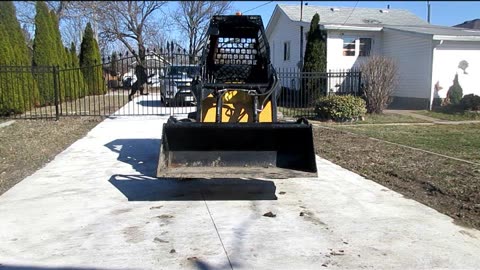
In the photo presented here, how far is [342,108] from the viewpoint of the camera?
49.5ft

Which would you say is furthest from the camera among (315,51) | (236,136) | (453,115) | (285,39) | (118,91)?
(285,39)

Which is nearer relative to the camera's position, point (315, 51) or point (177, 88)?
point (177, 88)

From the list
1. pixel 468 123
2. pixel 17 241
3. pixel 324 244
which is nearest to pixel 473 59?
pixel 468 123

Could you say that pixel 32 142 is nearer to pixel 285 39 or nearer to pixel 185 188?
pixel 185 188

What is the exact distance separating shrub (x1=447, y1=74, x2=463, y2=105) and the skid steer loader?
13783 millimetres

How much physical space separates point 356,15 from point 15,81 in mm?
18180

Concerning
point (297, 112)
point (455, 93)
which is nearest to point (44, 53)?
point (297, 112)

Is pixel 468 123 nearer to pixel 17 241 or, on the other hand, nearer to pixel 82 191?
pixel 82 191

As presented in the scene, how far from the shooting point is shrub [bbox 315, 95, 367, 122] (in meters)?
15.1

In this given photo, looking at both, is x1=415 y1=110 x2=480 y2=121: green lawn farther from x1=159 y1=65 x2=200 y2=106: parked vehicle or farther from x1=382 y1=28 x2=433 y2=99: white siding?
x1=159 y1=65 x2=200 y2=106: parked vehicle

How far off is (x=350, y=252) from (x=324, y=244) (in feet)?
0.98

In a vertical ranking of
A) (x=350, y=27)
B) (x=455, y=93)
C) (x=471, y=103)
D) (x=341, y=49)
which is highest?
(x=350, y=27)

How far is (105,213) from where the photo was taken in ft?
18.5

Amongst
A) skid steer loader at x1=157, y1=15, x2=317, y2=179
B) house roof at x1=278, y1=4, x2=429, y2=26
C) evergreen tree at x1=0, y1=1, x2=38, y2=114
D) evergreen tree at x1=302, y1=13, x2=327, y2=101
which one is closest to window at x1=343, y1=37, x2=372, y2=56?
house roof at x1=278, y1=4, x2=429, y2=26
